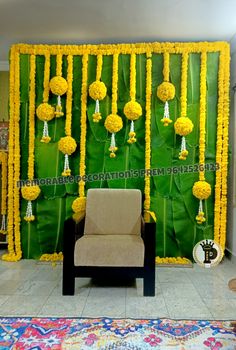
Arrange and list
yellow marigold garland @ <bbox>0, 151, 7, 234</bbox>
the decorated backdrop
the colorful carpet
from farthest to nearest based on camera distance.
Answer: yellow marigold garland @ <bbox>0, 151, 7, 234</bbox> < the decorated backdrop < the colorful carpet

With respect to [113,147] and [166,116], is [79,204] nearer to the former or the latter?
[113,147]

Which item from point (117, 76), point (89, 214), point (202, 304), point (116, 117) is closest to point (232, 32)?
point (117, 76)

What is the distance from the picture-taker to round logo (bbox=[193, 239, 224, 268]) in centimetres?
340

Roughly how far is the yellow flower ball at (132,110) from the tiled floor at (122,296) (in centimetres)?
170

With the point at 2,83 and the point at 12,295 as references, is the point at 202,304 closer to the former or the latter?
the point at 12,295

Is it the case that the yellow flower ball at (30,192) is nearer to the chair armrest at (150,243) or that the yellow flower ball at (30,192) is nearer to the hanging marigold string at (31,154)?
the hanging marigold string at (31,154)

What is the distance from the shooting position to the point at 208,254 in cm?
343

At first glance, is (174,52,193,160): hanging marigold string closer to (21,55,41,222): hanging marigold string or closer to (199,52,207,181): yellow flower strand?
(199,52,207,181): yellow flower strand

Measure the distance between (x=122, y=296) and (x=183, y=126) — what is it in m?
1.87

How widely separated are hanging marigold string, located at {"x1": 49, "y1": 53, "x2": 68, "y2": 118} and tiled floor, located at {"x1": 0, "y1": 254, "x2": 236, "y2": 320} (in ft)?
5.77

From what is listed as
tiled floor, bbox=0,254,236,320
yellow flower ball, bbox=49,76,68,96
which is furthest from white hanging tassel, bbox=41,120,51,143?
tiled floor, bbox=0,254,236,320

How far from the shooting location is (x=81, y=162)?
3.57m

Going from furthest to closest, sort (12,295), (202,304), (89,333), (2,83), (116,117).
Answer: (2,83) < (116,117) < (12,295) < (202,304) < (89,333)

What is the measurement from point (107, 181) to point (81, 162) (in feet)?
1.21
